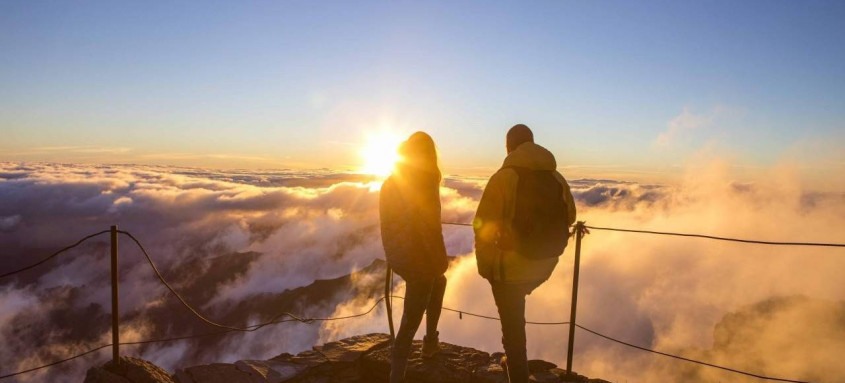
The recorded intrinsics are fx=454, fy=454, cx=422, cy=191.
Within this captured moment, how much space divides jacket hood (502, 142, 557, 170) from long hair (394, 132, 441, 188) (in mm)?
622

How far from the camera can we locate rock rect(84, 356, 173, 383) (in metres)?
3.86

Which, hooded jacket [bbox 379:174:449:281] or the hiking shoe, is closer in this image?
hooded jacket [bbox 379:174:449:281]

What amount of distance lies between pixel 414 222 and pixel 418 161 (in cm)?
49

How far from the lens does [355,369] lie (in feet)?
16.8

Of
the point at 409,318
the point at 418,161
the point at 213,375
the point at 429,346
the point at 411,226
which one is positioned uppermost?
the point at 418,161

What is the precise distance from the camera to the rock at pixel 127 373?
12.7ft

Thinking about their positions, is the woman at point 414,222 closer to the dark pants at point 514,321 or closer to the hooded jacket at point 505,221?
the hooded jacket at point 505,221

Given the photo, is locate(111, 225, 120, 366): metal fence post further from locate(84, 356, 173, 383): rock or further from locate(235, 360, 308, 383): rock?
locate(235, 360, 308, 383): rock

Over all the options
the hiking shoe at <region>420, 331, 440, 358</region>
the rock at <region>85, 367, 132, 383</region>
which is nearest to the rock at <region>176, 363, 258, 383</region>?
the rock at <region>85, 367, 132, 383</region>

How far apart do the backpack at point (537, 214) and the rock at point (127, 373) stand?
3456 mm

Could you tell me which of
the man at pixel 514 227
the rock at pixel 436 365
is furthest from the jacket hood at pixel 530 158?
the rock at pixel 436 365

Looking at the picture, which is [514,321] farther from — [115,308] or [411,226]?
[115,308]

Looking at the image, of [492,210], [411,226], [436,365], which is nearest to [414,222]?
[411,226]

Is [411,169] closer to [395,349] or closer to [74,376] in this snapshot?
[395,349]
